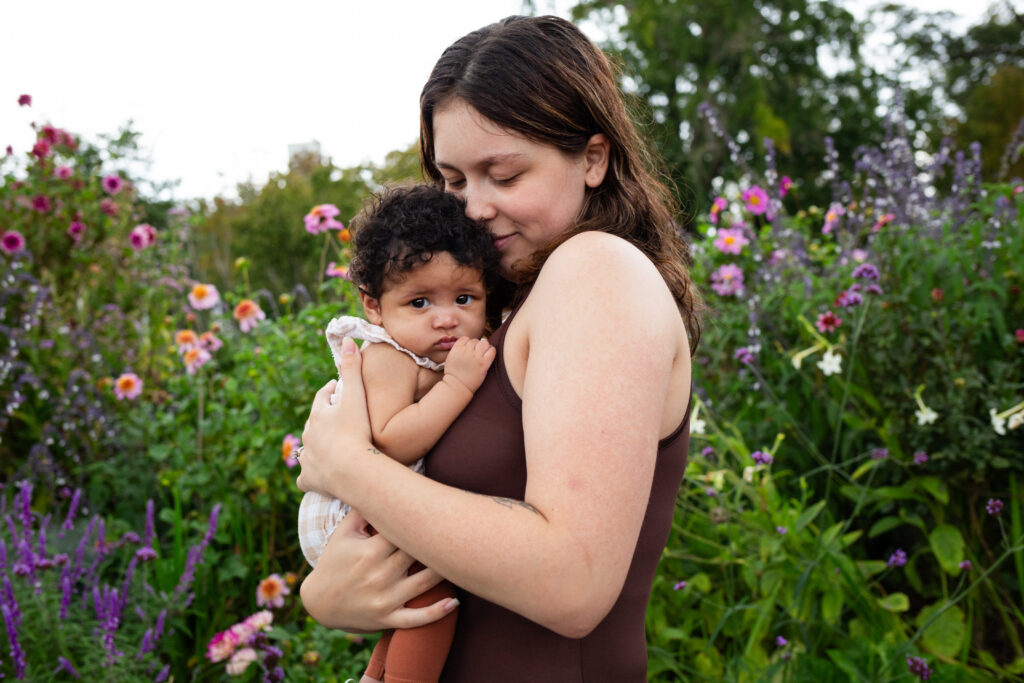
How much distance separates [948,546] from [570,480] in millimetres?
1842

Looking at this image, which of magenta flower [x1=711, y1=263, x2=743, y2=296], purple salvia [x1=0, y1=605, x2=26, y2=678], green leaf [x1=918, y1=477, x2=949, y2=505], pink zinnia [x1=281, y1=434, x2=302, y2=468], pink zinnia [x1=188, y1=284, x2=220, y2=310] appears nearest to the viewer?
purple salvia [x1=0, y1=605, x2=26, y2=678]

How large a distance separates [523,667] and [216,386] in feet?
10.8

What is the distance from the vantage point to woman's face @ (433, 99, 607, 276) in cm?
132

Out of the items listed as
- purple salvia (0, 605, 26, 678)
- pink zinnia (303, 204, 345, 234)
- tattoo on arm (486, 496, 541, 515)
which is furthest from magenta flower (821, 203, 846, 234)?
purple salvia (0, 605, 26, 678)

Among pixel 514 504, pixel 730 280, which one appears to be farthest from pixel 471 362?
pixel 730 280

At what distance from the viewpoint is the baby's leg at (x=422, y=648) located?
1.21 metres

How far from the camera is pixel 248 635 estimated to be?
227 centimetres

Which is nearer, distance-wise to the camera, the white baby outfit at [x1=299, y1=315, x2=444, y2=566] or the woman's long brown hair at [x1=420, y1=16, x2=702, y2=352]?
the woman's long brown hair at [x1=420, y1=16, x2=702, y2=352]

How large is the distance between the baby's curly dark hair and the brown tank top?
0.21m

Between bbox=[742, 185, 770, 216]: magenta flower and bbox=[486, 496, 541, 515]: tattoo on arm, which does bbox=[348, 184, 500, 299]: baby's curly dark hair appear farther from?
bbox=[742, 185, 770, 216]: magenta flower

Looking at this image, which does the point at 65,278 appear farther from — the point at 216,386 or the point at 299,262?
the point at 299,262

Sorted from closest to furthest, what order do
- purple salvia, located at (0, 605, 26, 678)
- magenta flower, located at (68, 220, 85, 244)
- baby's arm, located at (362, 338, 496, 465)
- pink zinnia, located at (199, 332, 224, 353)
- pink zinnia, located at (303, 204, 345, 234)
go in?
baby's arm, located at (362, 338, 496, 465) < purple salvia, located at (0, 605, 26, 678) < pink zinnia, located at (303, 204, 345, 234) < pink zinnia, located at (199, 332, 224, 353) < magenta flower, located at (68, 220, 85, 244)

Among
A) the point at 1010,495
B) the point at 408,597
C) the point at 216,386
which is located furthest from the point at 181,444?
the point at 1010,495

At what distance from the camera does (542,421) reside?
1038 mm
